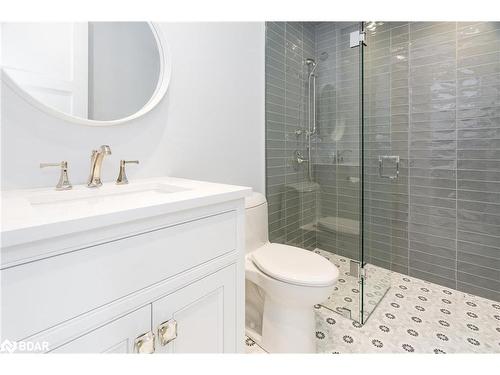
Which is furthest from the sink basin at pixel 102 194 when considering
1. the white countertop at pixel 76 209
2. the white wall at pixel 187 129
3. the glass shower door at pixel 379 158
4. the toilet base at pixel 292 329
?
the glass shower door at pixel 379 158

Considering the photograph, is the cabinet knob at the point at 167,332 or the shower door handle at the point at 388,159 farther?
the shower door handle at the point at 388,159

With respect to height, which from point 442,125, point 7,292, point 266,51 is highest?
point 266,51

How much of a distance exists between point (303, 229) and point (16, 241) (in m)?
1.85

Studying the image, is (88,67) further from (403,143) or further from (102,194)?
(403,143)

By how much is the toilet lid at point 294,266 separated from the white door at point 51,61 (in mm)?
1009

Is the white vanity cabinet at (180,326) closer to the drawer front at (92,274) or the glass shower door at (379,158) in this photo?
the drawer front at (92,274)

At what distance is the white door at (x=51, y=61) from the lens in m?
0.88

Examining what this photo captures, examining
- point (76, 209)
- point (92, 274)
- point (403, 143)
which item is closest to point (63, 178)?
point (76, 209)

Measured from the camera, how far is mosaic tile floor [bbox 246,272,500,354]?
4.29 ft

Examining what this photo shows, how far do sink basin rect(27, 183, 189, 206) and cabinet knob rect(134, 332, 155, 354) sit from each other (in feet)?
1.12
